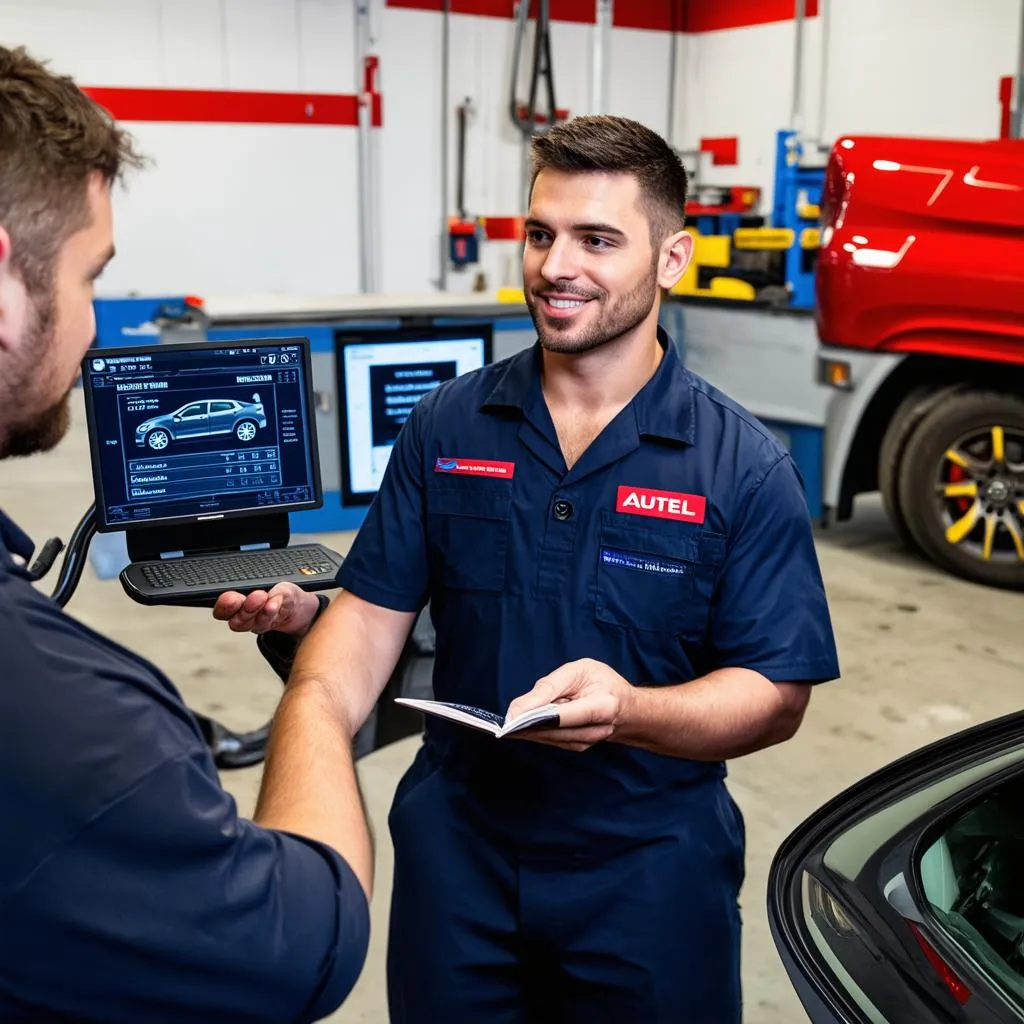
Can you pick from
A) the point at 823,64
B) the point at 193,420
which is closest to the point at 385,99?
the point at 823,64

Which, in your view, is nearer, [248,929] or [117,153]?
[248,929]

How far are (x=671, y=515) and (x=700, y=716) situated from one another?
27 centimetres

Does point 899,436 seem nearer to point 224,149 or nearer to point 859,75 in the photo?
point 859,75

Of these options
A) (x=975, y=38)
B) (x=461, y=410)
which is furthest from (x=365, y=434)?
(x=975, y=38)

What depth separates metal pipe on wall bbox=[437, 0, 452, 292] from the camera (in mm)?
9703

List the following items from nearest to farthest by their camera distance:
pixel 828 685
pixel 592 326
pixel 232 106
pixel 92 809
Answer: pixel 92 809 < pixel 592 326 < pixel 828 685 < pixel 232 106

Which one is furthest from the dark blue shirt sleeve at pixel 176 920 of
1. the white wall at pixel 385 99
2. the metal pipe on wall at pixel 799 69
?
the metal pipe on wall at pixel 799 69

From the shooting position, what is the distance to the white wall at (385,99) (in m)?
8.64

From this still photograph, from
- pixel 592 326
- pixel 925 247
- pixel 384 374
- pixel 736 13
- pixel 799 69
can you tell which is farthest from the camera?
pixel 736 13

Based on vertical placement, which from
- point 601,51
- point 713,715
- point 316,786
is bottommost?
→ point 713,715

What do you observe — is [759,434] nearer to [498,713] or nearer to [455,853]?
[498,713]

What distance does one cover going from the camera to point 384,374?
3.42 meters

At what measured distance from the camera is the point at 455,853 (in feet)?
5.59

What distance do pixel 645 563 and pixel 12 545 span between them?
0.87 metres
